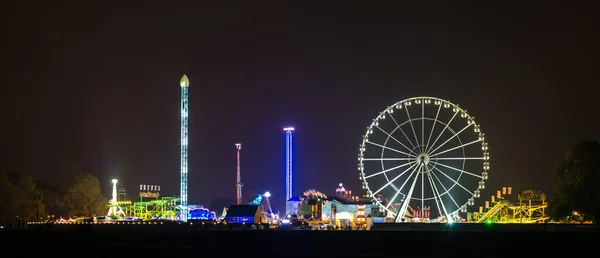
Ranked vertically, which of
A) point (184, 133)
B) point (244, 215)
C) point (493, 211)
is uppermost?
point (184, 133)

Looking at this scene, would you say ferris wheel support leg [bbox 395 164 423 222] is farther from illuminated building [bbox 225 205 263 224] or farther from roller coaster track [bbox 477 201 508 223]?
roller coaster track [bbox 477 201 508 223]

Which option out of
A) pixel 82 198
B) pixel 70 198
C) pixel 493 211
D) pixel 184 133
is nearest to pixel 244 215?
pixel 184 133

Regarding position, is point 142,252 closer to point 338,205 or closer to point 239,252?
point 239,252

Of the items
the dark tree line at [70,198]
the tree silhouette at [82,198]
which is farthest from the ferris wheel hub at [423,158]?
the tree silhouette at [82,198]

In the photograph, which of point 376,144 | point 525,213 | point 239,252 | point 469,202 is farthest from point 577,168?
point 525,213

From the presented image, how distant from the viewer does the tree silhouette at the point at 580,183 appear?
234ft

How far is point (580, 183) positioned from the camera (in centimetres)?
7150

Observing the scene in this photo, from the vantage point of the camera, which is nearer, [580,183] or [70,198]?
[580,183]

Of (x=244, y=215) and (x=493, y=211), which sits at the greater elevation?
(x=493, y=211)

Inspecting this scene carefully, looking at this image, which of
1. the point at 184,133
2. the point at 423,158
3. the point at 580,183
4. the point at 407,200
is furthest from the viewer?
the point at 184,133

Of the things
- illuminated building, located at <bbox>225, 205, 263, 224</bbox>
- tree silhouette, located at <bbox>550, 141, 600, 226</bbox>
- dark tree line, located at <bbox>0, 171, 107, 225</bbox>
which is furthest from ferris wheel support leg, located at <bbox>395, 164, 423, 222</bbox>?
dark tree line, located at <bbox>0, 171, 107, 225</bbox>

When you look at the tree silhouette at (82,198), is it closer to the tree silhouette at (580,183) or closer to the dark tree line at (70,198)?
the dark tree line at (70,198)

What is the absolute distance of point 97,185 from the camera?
5330 inches

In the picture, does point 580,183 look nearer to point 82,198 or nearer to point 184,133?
point 184,133
